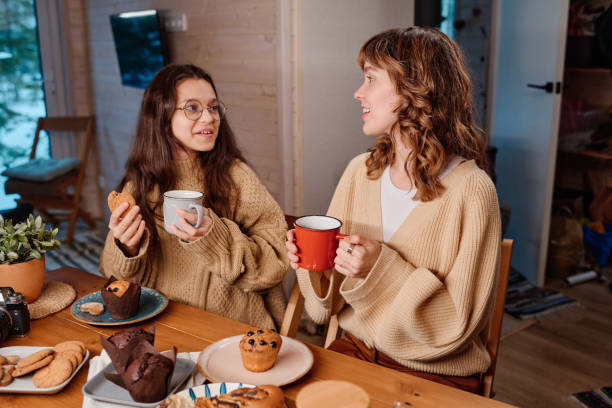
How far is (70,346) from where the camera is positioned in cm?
106

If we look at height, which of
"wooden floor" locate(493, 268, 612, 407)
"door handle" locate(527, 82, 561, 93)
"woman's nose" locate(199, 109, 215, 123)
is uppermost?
"door handle" locate(527, 82, 561, 93)

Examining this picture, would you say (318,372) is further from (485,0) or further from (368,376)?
(485,0)

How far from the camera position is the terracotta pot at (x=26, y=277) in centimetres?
126

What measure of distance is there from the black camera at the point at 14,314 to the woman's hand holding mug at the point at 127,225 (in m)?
0.24

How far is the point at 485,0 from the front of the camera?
13.3 feet

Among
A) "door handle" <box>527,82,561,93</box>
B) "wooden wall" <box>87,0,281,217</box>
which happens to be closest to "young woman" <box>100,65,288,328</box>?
"wooden wall" <box>87,0,281,217</box>

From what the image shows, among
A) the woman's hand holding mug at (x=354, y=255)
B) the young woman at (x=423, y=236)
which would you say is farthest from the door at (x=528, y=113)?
the woman's hand holding mug at (x=354, y=255)

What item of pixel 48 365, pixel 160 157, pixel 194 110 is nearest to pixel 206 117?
pixel 194 110

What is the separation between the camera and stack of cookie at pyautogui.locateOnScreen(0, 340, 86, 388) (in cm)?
97

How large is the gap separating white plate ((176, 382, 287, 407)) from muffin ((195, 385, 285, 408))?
0.30 ft

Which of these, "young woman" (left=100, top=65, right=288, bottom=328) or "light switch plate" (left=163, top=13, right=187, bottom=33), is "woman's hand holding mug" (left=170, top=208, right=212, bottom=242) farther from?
"light switch plate" (left=163, top=13, right=187, bottom=33)

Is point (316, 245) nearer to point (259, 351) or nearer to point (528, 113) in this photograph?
point (259, 351)

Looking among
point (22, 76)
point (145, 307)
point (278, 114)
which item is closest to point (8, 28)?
point (22, 76)

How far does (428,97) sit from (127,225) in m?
0.76
